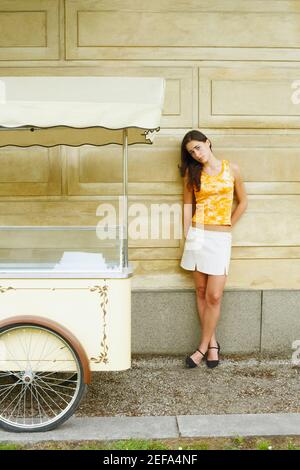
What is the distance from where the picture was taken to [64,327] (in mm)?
3977

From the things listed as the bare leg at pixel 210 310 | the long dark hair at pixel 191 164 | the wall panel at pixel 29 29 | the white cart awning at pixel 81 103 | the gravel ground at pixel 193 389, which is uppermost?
the wall panel at pixel 29 29

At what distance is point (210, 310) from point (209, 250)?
1.84 feet

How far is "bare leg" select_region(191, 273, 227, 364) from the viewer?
5.35 m

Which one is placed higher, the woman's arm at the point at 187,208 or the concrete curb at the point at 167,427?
the woman's arm at the point at 187,208

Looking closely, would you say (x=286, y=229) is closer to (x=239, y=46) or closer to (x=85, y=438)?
(x=239, y=46)

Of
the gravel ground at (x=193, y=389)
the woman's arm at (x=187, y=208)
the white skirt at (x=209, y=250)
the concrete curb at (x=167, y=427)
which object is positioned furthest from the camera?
the woman's arm at (x=187, y=208)

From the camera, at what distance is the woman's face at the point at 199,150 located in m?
5.17

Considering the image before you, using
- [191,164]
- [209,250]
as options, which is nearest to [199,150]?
[191,164]

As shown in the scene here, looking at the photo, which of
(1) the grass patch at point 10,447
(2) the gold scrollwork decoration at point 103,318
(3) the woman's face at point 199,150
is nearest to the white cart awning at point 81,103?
(2) the gold scrollwork decoration at point 103,318

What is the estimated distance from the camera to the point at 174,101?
220 inches

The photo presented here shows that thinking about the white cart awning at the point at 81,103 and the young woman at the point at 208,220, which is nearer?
the white cart awning at the point at 81,103

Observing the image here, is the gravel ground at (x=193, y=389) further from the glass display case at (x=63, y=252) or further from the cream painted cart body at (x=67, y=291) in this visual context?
the glass display case at (x=63, y=252)

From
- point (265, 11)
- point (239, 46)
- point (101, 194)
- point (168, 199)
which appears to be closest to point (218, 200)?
point (168, 199)

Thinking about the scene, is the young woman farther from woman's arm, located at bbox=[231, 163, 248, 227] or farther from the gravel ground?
the gravel ground
